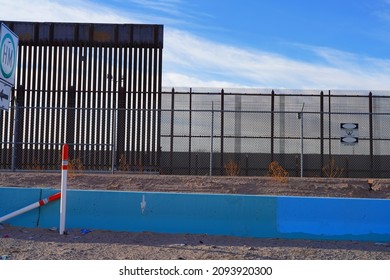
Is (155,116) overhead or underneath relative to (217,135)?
overhead

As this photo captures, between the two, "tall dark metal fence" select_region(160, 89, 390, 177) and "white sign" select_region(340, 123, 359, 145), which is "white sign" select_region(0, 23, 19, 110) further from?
"white sign" select_region(340, 123, 359, 145)

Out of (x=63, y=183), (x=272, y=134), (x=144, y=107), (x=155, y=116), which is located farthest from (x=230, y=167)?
(x=63, y=183)

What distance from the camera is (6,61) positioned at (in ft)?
22.5

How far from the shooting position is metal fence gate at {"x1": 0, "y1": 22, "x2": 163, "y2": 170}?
54.7ft

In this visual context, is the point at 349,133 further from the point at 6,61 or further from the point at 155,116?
the point at 6,61

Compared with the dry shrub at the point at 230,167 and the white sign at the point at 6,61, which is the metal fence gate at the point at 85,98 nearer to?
the dry shrub at the point at 230,167

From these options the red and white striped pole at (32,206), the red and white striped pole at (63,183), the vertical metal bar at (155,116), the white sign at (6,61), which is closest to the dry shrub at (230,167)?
the vertical metal bar at (155,116)

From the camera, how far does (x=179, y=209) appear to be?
28.2ft

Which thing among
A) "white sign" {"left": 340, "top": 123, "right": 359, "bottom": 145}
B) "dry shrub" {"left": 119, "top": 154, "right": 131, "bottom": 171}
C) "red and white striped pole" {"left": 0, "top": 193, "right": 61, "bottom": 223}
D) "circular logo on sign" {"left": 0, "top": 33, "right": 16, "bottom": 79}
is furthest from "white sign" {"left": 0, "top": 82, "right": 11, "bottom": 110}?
"white sign" {"left": 340, "top": 123, "right": 359, "bottom": 145}

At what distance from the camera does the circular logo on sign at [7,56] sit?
6.69m

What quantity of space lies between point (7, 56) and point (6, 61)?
0.25 ft

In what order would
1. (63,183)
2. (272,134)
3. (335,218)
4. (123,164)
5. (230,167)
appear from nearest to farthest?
(63,183) → (335,218) → (123,164) → (230,167) → (272,134)
